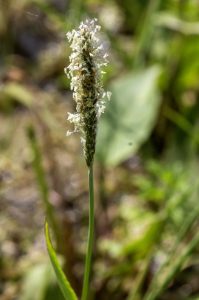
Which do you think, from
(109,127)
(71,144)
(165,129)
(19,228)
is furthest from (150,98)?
(19,228)

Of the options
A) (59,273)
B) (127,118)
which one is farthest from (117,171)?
(59,273)

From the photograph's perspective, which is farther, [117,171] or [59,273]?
[117,171]

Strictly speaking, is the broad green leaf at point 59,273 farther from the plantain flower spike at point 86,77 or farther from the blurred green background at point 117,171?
the blurred green background at point 117,171

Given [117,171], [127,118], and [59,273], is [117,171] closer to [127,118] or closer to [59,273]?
[127,118]

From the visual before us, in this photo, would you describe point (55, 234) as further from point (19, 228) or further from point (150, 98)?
point (150, 98)

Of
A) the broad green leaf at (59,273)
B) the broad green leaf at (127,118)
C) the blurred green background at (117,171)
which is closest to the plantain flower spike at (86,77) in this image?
the broad green leaf at (59,273)

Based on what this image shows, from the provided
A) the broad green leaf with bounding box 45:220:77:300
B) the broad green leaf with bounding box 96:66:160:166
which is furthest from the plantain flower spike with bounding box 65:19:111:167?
the broad green leaf with bounding box 96:66:160:166

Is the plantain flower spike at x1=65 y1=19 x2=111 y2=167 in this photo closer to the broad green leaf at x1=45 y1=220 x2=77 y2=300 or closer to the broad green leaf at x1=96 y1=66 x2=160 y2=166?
the broad green leaf at x1=45 y1=220 x2=77 y2=300

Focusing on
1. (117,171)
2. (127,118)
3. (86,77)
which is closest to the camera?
(86,77)
